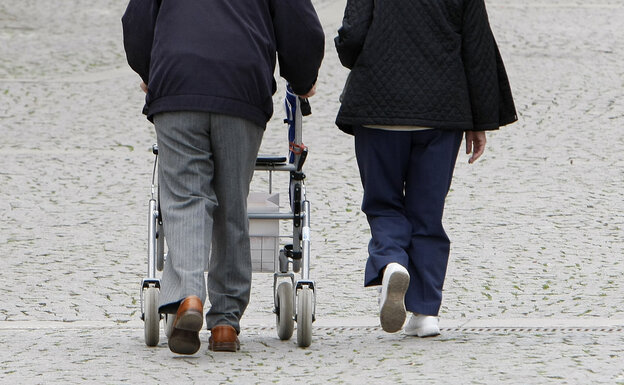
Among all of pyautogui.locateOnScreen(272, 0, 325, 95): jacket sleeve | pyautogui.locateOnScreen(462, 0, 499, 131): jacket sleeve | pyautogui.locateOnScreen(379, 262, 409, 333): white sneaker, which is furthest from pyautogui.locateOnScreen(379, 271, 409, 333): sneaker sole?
pyautogui.locateOnScreen(272, 0, 325, 95): jacket sleeve

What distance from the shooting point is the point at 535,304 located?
6184mm

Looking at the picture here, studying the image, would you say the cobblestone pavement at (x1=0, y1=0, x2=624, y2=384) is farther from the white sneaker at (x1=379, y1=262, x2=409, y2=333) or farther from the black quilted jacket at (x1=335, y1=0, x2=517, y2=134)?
the black quilted jacket at (x1=335, y1=0, x2=517, y2=134)

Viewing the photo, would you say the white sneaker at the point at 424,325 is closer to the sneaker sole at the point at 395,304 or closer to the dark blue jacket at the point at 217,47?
the sneaker sole at the point at 395,304

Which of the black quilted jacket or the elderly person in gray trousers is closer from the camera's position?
the elderly person in gray trousers

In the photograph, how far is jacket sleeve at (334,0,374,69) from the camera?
5.26 metres

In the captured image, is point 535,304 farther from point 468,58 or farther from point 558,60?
point 558,60

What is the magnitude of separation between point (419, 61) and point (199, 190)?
1.06m

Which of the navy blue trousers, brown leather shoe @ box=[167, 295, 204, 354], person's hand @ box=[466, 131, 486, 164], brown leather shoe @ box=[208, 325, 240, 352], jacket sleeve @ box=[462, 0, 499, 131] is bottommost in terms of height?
brown leather shoe @ box=[208, 325, 240, 352]

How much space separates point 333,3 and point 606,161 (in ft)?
25.1

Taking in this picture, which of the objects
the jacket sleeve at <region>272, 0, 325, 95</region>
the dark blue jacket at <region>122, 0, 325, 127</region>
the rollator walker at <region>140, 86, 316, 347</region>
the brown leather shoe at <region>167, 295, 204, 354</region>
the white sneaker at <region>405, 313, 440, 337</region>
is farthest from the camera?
the white sneaker at <region>405, 313, 440, 337</region>

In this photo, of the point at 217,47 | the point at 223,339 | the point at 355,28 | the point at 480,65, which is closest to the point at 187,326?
the point at 223,339

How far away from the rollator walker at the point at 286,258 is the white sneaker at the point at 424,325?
1.66ft

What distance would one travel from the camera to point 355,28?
526 cm

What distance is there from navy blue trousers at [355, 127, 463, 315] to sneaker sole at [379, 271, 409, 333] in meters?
0.20
